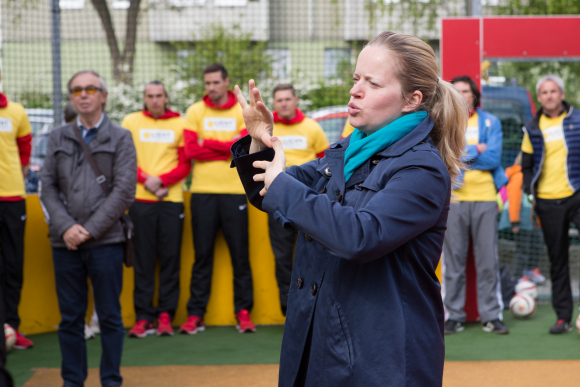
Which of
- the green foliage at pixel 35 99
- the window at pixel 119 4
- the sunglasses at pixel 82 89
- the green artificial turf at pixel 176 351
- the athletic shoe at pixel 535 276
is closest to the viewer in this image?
the sunglasses at pixel 82 89

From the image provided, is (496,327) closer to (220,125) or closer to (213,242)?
(213,242)

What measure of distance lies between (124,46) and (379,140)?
11269 mm

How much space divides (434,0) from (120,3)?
12810mm

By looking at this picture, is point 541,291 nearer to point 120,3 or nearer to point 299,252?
point 299,252

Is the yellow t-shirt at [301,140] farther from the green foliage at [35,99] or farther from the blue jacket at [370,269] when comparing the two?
the green foliage at [35,99]

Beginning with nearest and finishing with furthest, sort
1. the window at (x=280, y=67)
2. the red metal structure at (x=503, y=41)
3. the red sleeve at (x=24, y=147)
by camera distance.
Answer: the red sleeve at (x=24, y=147), the red metal structure at (x=503, y=41), the window at (x=280, y=67)

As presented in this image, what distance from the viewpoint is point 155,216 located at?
5.82 m

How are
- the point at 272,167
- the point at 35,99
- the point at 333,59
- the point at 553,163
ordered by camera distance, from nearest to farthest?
1. the point at 272,167
2. the point at 553,163
3. the point at 35,99
4. the point at 333,59

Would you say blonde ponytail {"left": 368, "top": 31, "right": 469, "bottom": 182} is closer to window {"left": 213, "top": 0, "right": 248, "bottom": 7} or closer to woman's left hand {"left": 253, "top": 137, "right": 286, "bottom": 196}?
woman's left hand {"left": 253, "top": 137, "right": 286, "bottom": 196}

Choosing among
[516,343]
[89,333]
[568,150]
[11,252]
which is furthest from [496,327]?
[11,252]

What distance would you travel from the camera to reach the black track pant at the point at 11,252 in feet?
17.8

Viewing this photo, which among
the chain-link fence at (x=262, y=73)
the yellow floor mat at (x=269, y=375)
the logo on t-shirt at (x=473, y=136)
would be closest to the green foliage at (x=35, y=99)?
the chain-link fence at (x=262, y=73)

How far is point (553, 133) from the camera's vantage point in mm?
5906

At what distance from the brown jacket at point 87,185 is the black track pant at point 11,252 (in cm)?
138
